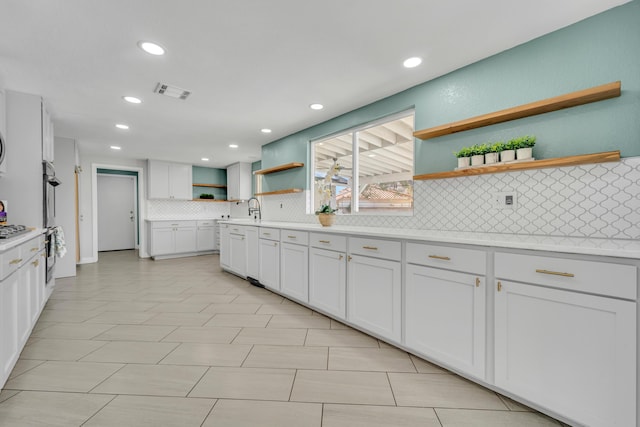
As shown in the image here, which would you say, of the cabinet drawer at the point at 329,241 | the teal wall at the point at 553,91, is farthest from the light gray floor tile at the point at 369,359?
the teal wall at the point at 553,91

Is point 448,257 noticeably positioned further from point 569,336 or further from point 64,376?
point 64,376

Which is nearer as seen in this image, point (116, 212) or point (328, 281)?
point (328, 281)

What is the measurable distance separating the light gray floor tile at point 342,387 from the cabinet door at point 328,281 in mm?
761

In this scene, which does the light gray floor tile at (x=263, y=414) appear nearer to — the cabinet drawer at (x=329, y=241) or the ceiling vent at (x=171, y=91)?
the cabinet drawer at (x=329, y=241)

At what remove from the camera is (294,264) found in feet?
10.6

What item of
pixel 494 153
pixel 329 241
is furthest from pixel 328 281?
pixel 494 153

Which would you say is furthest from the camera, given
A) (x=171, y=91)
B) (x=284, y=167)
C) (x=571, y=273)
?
(x=284, y=167)

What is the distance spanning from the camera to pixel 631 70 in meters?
1.65

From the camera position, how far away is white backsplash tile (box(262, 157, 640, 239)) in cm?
166

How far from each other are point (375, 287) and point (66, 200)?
518 centimetres

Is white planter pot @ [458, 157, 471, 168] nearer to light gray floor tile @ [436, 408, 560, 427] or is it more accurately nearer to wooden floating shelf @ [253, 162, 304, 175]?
light gray floor tile @ [436, 408, 560, 427]

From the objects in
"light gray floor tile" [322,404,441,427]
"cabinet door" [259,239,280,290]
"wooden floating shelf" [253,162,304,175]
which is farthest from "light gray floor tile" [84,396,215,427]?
"wooden floating shelf" [253,162,304,175]

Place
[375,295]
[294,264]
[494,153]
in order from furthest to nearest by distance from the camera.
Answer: [294,264]
[375,295]
[494,153]

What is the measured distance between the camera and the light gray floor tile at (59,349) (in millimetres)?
2080
